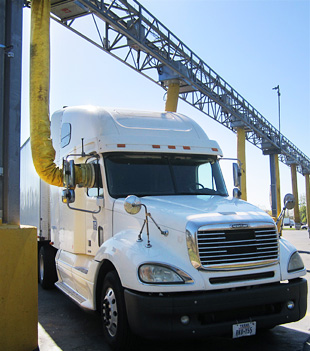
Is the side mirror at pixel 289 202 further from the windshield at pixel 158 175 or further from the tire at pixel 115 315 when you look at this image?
the tire at pixel 115 315

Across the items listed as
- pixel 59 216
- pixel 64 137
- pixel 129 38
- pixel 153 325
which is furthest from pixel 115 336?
pixel 129 38

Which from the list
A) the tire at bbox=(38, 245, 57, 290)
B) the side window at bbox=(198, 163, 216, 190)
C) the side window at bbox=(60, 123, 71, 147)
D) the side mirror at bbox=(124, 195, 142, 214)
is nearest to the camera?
the side mirror at bbox=(124, 195, 142, 214)

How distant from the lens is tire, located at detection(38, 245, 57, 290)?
874 centimetres

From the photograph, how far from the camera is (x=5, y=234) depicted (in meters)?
4.54

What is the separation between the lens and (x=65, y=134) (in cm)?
763

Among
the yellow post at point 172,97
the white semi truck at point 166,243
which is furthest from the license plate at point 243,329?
the yellow post at point 172,97

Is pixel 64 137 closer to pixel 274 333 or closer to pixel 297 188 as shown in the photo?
pixel 274 333

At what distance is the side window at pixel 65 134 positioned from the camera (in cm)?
Result: 744

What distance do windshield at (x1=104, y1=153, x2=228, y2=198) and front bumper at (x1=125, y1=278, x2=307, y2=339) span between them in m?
1.74

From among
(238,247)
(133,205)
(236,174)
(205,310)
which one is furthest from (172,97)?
(205,310)

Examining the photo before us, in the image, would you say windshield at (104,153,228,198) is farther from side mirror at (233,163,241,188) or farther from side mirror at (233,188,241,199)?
side mirror at (233,163,241,188)

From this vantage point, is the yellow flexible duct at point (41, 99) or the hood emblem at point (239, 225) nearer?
the hood emblem at point (239, 225)

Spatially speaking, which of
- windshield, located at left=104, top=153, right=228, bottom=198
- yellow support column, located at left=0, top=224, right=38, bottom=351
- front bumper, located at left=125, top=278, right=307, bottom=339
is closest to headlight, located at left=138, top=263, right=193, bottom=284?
front bumper, located at left=125, top=278, right=307, bottom=339

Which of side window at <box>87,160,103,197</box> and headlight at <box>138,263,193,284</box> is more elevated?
side window at <box>87,160,103,197</box>
